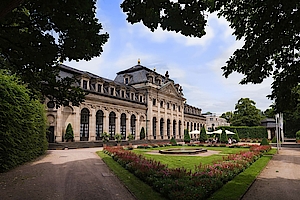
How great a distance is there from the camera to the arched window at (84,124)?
39.4 metres

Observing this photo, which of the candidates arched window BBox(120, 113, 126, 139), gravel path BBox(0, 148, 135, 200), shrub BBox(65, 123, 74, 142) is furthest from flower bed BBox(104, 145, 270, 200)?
arched window BBox(120, 113, 126, 139)

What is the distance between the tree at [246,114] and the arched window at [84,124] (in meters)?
48.7

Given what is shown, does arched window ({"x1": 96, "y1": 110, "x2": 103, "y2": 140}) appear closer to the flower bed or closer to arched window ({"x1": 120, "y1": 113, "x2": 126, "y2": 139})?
arched window ({"x1": 120, "y1": 113, "x2": 126, "y2": 139})

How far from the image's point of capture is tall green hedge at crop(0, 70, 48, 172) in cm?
1377

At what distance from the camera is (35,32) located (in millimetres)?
7461

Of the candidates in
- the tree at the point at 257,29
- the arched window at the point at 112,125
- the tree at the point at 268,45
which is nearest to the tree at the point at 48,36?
the tree at the point at 257,29

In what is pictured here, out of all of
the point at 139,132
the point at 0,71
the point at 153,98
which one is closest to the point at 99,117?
the point at 139,132

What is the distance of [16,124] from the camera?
15.1m

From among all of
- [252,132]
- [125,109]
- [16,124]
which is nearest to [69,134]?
[125,109]

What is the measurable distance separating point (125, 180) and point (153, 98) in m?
44.2

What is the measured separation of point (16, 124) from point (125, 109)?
3282 cm

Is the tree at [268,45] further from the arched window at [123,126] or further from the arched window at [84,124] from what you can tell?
the arched window at [123,126]

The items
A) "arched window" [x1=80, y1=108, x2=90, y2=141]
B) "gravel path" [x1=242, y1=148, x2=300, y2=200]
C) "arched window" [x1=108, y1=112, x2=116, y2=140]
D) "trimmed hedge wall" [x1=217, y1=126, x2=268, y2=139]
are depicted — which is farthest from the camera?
"trimmed hedge wall" [x1=217, y1=126, x2=268, y2=139]

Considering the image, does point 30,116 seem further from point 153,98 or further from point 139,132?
point 153,98
